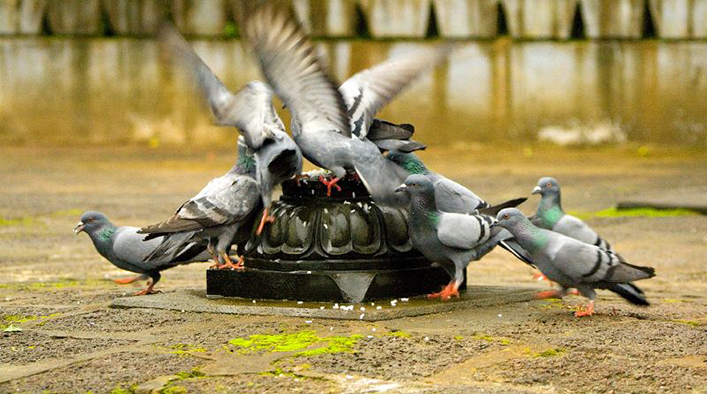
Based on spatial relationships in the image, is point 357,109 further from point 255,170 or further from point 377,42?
point 377,42

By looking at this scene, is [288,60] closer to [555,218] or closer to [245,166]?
[245,166]

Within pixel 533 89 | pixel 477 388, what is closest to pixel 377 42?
pixel 533 89

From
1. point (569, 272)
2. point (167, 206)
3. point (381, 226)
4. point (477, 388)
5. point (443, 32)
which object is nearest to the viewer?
point (477, 388)

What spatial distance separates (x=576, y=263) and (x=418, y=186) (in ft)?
2.68

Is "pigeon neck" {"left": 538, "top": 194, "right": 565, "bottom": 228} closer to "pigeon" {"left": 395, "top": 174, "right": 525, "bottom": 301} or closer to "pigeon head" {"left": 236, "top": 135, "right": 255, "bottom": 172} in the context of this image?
"pigeon" {"left": 395, "top": 174, "right": 525, "bottom": 301}

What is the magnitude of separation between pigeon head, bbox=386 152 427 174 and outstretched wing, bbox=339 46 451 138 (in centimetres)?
24

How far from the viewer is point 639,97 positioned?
17.4 metres

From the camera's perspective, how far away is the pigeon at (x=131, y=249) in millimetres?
6668

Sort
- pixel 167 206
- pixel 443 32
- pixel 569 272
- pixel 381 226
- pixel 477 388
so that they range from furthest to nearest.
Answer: pixel 443 32, pixel 167 206, pixel 381 226, pixel 569 272, pixel 477 388

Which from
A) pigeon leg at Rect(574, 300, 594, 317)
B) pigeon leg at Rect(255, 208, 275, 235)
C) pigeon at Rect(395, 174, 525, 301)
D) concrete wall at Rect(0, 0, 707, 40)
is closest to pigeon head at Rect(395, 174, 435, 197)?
pigeon at Rect(395, 174, 525, 301)

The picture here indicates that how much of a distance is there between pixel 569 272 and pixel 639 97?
1200 centimetres

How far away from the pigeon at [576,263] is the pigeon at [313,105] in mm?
697

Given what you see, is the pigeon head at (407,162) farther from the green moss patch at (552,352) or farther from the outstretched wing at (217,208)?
the green moss patch at (552,352)

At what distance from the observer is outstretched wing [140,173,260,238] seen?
630 cm
